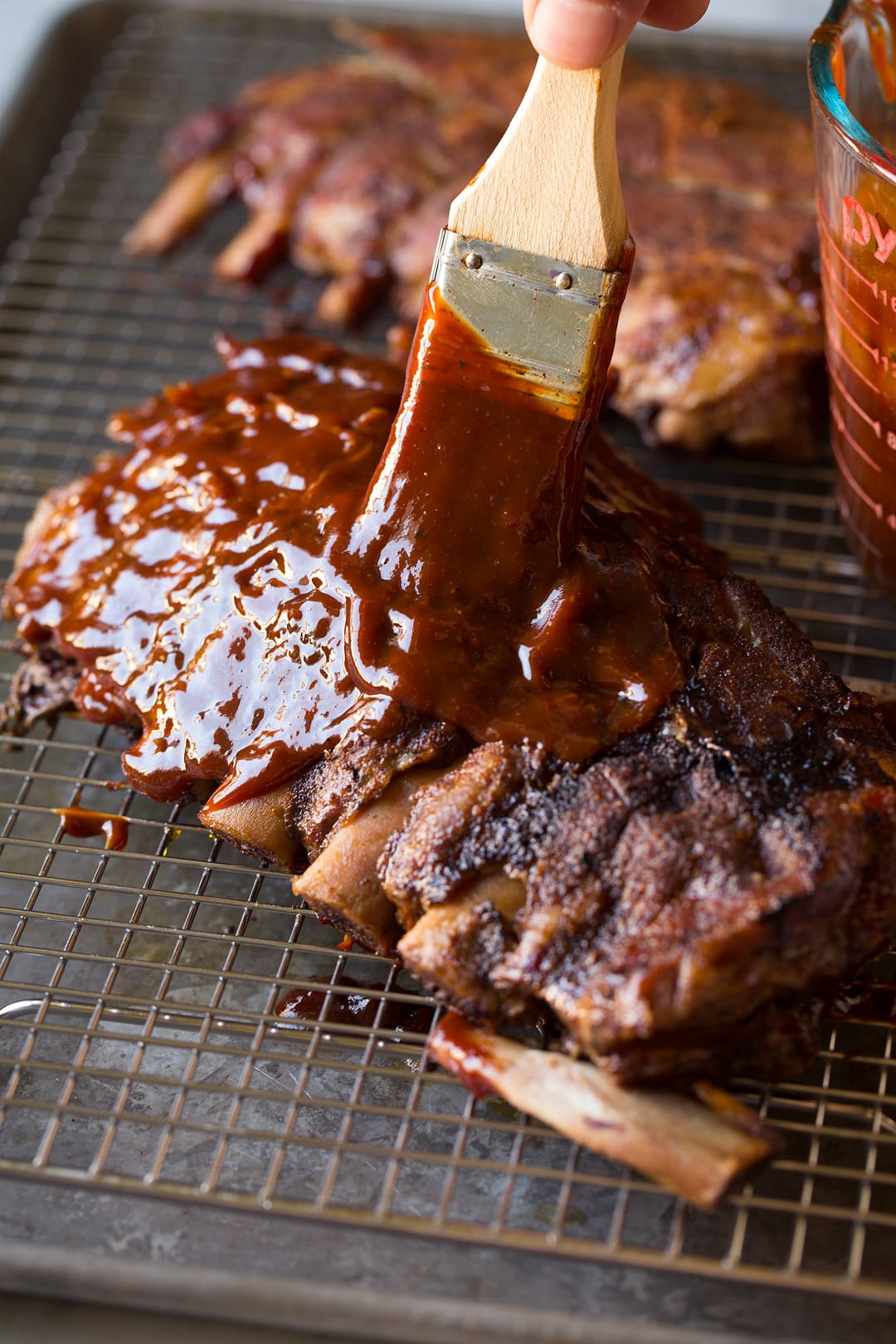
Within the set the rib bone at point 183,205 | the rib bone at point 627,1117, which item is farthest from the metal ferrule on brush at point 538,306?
the rib bone at point 183,205

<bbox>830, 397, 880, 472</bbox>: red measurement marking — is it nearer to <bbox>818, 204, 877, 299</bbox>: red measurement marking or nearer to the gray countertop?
<bbox>818, 204, 877, 299</bbox>: red measurement marking

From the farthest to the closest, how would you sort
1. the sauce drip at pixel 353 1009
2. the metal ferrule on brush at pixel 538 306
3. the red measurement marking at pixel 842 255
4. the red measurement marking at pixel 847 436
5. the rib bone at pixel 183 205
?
the rib bone at pixel 183 205
the red measurement marking at pixel 847 436
the red measurement marking at pixel 842 255
the sauce drip at pixel 353 1009
the metal ferrule on brush at pixel 538 306

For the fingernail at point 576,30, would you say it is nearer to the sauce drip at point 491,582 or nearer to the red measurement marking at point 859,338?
the sauce drip at point 491,582

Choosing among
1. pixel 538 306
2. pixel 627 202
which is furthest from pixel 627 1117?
pixel 627 202

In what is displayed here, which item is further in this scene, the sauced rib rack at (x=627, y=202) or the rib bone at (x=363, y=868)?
the sauced rib rack at (x=627, y=202)

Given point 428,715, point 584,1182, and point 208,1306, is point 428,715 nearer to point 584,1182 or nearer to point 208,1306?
point 584,1182

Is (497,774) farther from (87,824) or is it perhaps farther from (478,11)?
(478,11)

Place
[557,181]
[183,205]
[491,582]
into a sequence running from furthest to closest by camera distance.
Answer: [183,205] → [491,582] → [557,181]
